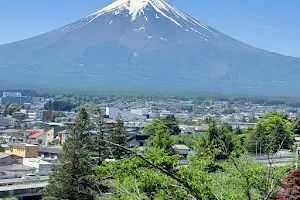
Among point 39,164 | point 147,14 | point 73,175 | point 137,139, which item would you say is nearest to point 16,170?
point 39,164

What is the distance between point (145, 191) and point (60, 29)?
192 meters

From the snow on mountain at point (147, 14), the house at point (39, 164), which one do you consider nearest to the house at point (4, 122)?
the house at point (39, 164)

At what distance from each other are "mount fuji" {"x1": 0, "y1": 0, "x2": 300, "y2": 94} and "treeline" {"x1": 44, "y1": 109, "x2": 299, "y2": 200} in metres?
146

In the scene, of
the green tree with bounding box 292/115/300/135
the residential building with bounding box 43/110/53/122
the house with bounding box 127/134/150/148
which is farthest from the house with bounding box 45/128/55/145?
the residential building with bounding box 43/110/53/122

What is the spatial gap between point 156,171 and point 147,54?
580ft

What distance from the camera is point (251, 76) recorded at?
18288 cm

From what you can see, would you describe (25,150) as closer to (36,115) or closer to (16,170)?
(16,170)

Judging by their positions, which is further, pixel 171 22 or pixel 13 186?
pixel 171 22

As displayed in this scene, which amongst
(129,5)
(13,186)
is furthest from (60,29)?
(13,186)

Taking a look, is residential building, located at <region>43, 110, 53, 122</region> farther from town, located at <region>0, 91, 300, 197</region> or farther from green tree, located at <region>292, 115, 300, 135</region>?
green tree, located at <region>292, 115, 300, 135</region>

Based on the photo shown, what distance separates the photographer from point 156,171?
544cm

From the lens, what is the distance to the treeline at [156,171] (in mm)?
4805

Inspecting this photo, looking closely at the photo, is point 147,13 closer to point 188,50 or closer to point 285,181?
point 188,50

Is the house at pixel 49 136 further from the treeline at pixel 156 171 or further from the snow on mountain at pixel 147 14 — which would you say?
the snow on mountain at pixel 147 14
